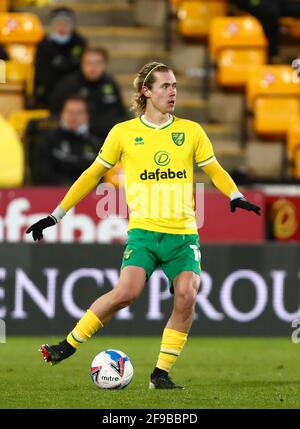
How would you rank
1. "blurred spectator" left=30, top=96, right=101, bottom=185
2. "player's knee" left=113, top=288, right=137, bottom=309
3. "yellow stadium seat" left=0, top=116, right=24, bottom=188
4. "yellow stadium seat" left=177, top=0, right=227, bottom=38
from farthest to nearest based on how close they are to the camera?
"yellow stadium seat" left=177, top=0, right=227, bottom=38 → "blurred spectator" left=30, top=96, right=101, bottom=185 → "yellow stadium seat" left=0, top=116, right=24, bottom=188 → "player's knee" left=113, top=288, right=137, bottom=309

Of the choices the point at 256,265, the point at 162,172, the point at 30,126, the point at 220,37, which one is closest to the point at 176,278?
the point at 162,172

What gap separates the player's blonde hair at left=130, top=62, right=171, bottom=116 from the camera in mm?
8484

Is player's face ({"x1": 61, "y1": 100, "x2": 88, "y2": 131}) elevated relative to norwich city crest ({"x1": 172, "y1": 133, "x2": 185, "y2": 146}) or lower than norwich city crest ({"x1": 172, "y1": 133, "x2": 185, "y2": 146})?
lower

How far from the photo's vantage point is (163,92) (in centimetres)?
841

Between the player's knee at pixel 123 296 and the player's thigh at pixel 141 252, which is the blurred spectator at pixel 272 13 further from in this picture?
the player's knee at pixel 123 296

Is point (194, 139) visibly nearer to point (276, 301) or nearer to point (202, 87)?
point (276, 301)

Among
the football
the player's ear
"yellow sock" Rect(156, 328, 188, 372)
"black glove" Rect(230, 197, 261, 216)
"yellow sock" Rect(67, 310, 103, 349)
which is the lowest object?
the football

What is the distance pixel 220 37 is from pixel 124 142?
820 centimetres

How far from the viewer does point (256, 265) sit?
1248 centimetres

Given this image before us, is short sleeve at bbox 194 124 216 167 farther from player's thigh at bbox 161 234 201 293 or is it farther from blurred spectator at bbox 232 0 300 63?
blurred spectator at bbox 232 0 300 63

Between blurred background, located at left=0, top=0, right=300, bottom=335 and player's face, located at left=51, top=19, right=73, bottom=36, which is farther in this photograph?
player's face, located at left=51, top=19, right=73, bottom=36

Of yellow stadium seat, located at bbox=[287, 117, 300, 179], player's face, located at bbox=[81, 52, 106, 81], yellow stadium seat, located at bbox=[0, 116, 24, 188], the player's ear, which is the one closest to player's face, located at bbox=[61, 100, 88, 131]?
yellow stadium seat, located at bbox=[0, 116, 24, 188]

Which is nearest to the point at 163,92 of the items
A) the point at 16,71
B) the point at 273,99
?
the point at 273,99

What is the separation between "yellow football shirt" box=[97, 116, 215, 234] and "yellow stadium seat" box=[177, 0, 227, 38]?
28.0 ft
